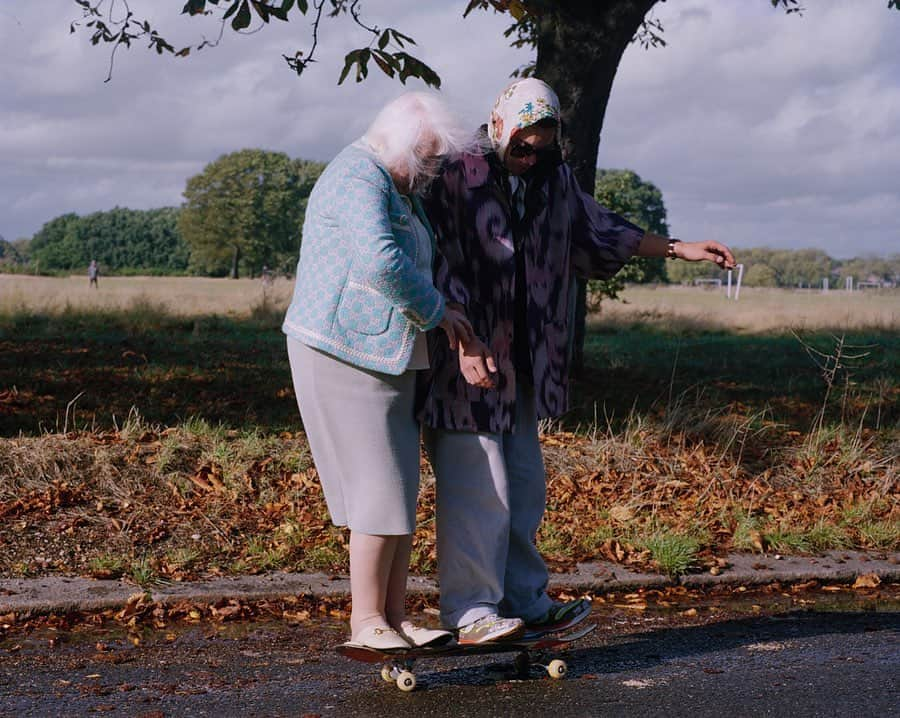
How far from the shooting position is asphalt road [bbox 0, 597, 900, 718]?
12.8ft

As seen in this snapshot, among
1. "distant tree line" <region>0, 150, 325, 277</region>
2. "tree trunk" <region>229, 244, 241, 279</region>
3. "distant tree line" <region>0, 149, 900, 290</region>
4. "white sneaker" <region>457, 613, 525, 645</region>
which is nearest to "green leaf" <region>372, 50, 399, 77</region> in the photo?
"white sneaker" <region>457, 613, 525, 645</region>

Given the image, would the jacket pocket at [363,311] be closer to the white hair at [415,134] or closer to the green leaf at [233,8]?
the white hair at [415,134]

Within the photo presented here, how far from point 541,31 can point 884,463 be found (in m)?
4.40

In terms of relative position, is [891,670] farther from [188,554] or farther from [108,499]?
[108,499]

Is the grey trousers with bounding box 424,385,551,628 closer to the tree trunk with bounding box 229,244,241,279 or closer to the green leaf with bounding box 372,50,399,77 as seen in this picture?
the green leaf with bounding box 372,50,399,77

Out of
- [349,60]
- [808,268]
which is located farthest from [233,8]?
[808,268]

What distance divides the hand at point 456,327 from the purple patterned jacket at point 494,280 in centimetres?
20

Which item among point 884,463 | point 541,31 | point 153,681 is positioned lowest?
point 153,681

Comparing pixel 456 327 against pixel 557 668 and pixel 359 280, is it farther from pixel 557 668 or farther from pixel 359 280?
pixel 557 668

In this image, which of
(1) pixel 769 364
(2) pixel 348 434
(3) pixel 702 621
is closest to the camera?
(2) pixel 348 434

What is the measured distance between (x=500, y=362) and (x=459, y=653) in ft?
3.23

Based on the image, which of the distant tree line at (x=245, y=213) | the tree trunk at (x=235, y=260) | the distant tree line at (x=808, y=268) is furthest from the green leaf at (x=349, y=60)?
the distant tree line at (x=808, y=268)

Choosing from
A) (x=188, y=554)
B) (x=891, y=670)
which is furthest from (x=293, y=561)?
(x=891, y=670)

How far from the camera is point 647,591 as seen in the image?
577 cm
